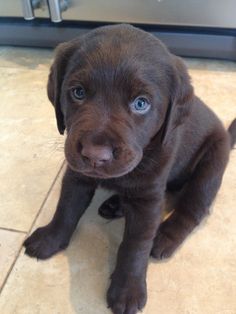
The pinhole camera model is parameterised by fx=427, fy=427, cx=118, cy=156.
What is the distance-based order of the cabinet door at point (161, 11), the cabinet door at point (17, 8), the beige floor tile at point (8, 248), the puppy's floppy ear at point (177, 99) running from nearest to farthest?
the puppy's floppy ear at point (177, 99) → the beige floor tile at point (8, 248) → the cabinet door at point (161, 11) → the cabinet door at point (17, 8)

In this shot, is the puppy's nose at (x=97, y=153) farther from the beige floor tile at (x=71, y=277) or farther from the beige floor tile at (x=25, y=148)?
the beige floor tile at (x=25, y=148)

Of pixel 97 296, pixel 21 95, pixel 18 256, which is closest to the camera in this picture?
pixel 97 296

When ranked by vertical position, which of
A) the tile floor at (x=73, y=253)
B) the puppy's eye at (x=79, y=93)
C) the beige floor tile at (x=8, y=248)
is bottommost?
the tile floor at (x=73, y=253)

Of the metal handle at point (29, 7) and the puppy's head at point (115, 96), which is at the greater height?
the puppy's head at point (115, 96)

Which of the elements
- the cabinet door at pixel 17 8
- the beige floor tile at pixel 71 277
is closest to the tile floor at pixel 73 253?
the beige floor tile at pixel 71 277

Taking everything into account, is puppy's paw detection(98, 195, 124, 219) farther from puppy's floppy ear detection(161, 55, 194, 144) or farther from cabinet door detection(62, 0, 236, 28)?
cabinet door detection(62, 0, 236, 28)

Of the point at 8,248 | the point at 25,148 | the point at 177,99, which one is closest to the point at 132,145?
the point at 177,99

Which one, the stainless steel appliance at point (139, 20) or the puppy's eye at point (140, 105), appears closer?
the puppy's eye at point (140, 105)

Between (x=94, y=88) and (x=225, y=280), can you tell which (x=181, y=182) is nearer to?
(x=225, y=280)

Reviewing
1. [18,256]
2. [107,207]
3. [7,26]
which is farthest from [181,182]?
[7,26]
